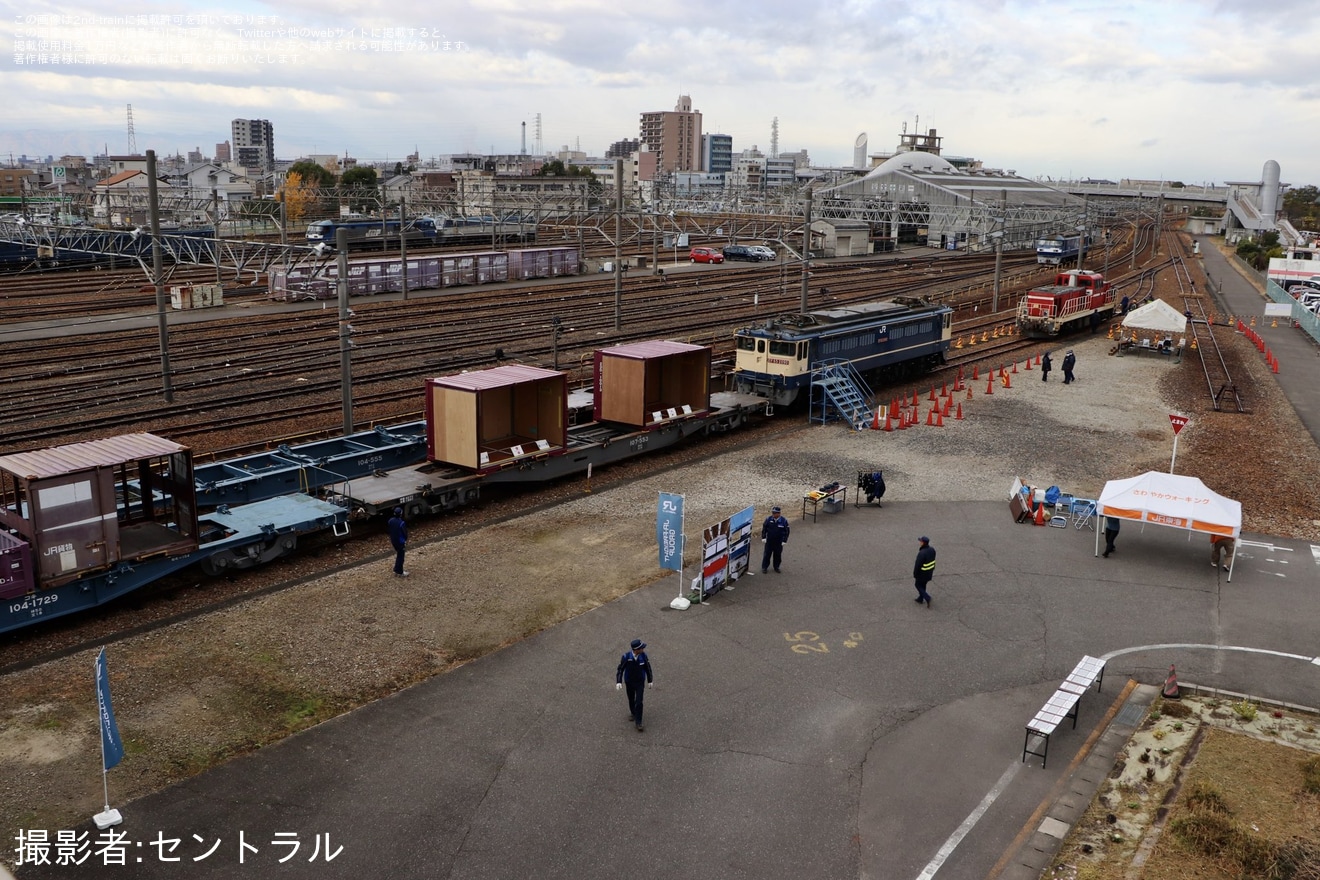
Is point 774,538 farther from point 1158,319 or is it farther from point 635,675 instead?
point 1158,319

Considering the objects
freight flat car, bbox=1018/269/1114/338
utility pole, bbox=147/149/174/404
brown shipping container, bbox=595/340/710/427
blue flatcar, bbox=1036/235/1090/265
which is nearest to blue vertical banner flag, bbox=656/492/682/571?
brown shipping container, bbox=595/340/710/427

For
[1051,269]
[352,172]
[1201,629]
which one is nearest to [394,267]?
[1201,629]

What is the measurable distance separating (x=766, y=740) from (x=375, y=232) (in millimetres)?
83440

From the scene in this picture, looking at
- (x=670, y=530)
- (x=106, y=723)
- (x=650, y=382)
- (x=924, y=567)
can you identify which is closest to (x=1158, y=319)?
(x=650, y=382)

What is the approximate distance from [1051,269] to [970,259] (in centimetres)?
953

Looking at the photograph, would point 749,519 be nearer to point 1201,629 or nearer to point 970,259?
point 1201,629

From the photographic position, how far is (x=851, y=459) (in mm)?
27328

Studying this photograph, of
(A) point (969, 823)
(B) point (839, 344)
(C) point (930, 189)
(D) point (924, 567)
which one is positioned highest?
(C) point (930, 189)

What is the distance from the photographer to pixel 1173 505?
1903cm

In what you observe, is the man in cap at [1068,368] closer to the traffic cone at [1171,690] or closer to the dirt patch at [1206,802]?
the traffic cone at [1171,690]

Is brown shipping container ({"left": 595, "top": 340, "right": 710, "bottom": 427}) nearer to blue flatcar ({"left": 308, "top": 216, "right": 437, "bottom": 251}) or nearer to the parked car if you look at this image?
blue flatcar ({"left": 308, "top": 216, "right": 437, "bottom": 251})

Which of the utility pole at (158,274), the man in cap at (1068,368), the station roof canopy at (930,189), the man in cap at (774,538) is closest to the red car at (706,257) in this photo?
the station roof canopy at (930,189)

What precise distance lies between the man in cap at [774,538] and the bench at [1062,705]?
18.4 feet

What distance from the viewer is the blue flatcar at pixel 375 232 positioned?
8269 centimetres
